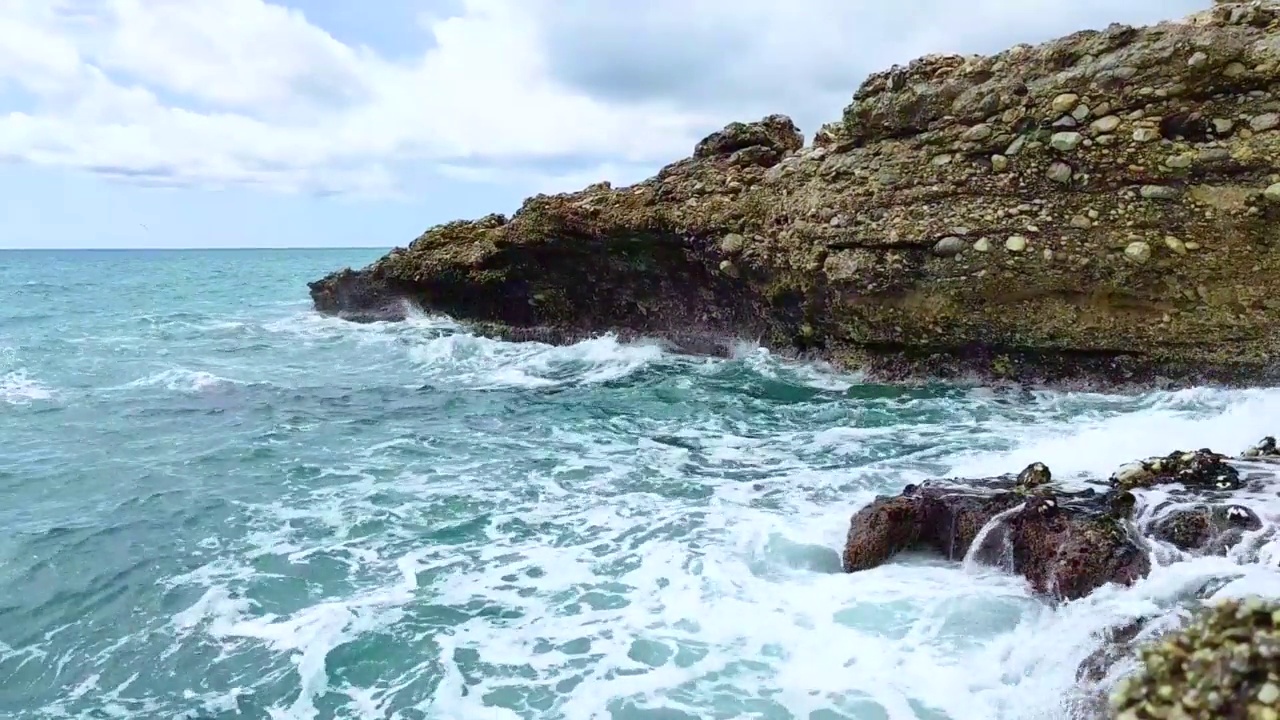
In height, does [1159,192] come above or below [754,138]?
below

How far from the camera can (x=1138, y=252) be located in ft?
46.6

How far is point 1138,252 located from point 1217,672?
12.6 meters

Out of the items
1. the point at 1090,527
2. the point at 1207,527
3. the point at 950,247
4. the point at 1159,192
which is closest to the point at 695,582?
the point at 1090,527

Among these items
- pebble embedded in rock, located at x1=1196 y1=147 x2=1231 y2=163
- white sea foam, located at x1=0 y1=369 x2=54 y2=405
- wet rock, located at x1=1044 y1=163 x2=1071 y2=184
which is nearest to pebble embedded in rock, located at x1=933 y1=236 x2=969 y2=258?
wet rock, located at x1=1044 y1=163 x2=1071 y2=184

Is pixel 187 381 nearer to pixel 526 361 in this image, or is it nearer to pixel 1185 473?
pixel 526 361

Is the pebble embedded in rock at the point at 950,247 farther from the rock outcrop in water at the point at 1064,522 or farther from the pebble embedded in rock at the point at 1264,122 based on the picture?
the rock outcrop in water at the point at 1064,522

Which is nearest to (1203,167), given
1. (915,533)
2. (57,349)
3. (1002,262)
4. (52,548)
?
(1002,262)

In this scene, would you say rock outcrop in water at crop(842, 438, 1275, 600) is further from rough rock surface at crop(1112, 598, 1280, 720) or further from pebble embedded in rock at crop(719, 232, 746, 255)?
pebble embedded in rock at crop(719, 232, 746, 255)

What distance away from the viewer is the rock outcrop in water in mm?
7152

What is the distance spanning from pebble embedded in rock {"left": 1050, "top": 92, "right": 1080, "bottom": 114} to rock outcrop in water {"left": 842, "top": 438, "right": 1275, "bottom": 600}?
782cm


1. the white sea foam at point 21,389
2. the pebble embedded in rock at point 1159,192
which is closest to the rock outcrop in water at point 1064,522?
the pebble embedded in rock at point 1159,192

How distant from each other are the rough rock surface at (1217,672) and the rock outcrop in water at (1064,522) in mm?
3583

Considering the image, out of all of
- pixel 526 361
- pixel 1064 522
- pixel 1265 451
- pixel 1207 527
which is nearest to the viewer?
pixel 1207 527

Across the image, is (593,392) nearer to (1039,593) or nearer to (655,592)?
(655,592)
